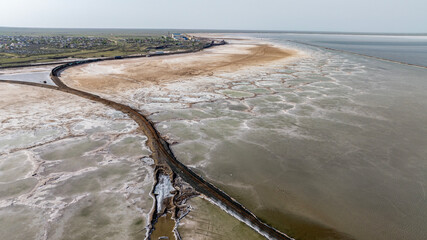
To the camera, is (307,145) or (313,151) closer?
(313,151)

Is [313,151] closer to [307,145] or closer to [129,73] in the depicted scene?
[307,145]

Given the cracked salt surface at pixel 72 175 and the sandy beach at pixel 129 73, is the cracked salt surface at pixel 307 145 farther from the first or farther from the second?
the sandy beach at pixel 129 73

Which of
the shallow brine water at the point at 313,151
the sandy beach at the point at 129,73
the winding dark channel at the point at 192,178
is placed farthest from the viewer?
the sandy beach at the point at 129,73

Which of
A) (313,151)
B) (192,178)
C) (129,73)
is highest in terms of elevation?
(129,73)

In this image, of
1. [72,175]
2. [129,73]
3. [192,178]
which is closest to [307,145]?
[192,178]

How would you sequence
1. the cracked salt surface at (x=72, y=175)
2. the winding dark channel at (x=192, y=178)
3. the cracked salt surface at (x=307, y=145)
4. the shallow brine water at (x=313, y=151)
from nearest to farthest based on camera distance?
the cracked salt surface at (x=72, y=175) < the winding dark channel at (x=192, y=178) < the shallow brine water at (x=313, y=151) < the cracked salt surface at (x=307, y=145)

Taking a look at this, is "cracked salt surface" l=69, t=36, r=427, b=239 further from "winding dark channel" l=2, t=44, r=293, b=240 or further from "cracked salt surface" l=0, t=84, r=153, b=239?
"cracked salt surface" l=0, t=84, r=153, b=239

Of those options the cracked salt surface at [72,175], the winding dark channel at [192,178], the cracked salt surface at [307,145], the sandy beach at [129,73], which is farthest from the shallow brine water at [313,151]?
the sandy beach at [129,73]

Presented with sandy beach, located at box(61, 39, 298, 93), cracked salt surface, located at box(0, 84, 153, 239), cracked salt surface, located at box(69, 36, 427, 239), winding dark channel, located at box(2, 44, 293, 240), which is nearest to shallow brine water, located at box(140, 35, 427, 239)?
cracked salt surface, located at box(69, 36, 427, 239)

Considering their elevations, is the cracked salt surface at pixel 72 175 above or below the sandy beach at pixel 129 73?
below

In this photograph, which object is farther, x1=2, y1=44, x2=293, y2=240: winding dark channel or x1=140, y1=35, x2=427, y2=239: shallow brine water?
x1=140, y1=35, x2=427, y2=239: shallow brine water
